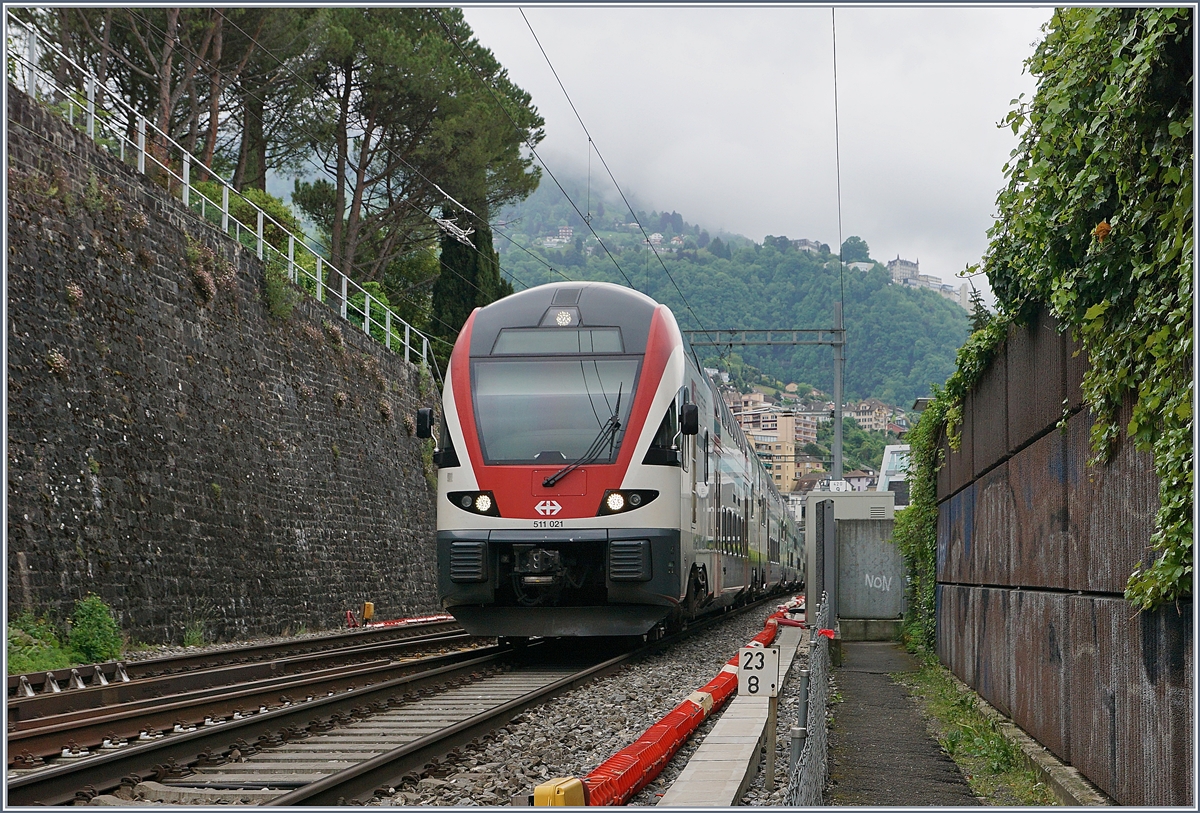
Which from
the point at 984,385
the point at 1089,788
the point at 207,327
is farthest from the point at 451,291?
the point at 1089,788

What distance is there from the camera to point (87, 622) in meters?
13.3

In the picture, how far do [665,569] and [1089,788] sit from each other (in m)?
6.08

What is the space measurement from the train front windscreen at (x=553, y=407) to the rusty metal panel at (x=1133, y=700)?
6145 mm

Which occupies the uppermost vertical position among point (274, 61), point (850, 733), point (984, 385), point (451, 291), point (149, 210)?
point (274, 61)

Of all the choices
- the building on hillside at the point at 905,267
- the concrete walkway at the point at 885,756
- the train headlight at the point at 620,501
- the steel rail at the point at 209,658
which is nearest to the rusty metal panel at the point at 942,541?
the concrete walkway at the point at 885,756

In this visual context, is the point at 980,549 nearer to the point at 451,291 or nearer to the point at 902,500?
the point at 451,291

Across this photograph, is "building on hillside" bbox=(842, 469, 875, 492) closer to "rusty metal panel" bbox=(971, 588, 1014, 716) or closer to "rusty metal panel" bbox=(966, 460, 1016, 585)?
"rusty metal panel" bbox=(966, 460, 1016, 585)

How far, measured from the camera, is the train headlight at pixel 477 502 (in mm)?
11914

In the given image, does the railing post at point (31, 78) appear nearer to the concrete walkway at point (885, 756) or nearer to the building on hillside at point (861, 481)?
the concrete walkway at point (885, 756)

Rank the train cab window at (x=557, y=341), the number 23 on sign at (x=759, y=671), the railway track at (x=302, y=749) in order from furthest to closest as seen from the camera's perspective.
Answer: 1. the train cab window at (x=557, y=341)
2. the number 23 on sign at (x=759, y=671)
3. the railway track at (x=302, y=749)

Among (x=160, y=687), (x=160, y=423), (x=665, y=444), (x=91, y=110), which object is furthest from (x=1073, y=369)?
(x=91, y=110)

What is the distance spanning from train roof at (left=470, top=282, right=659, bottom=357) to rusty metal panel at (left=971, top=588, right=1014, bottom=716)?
4.27m

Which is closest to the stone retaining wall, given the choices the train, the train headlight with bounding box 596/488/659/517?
the train

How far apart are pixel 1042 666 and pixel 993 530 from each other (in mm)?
2492
